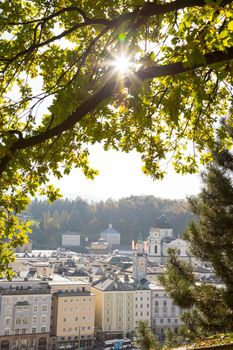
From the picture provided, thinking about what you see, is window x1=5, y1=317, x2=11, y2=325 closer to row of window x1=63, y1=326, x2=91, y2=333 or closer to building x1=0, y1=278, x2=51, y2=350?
building x1=0, y1=278, x2=51, y2=350

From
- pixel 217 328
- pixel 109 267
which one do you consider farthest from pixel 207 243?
pixel 109 267

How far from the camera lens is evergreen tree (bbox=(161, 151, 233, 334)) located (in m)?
10.4

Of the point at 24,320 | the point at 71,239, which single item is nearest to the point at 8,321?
the point at 24,320

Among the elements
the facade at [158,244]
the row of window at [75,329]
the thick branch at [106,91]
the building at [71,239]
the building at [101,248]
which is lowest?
the row of window at [75,329]

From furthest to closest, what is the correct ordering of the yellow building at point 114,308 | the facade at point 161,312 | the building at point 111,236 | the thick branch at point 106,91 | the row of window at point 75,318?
the building at point 111,236, the facade at point 161,312, the yellow building at point 114,308, the row of window at point 75,318, the thick branch at point 106,91

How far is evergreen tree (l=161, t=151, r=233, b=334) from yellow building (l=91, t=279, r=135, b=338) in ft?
113

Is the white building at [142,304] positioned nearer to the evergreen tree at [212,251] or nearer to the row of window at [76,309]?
the row of window at [76,309]

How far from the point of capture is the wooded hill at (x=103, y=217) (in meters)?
109

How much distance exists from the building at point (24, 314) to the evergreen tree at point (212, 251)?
30085mm

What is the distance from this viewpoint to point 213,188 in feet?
36.9

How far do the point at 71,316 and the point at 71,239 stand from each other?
67.7 meters

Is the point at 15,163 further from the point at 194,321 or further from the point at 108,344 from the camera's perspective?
the point at 108,344

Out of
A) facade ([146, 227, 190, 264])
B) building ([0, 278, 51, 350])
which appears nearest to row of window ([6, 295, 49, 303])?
building ([0, 278, 51, 350])

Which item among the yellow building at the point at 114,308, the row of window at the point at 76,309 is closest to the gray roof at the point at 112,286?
the yellow building at the point at 114,308
